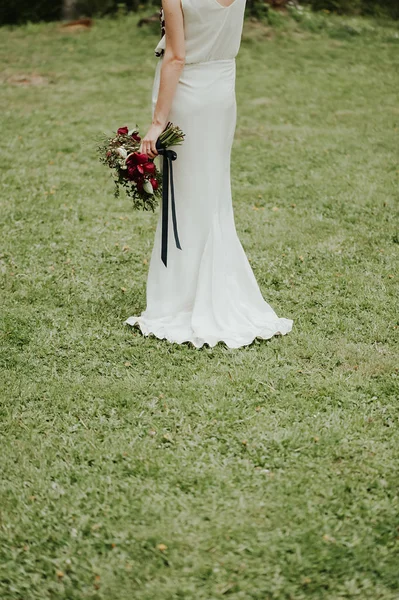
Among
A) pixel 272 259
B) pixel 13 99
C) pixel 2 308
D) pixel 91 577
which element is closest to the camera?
pixel 91 577

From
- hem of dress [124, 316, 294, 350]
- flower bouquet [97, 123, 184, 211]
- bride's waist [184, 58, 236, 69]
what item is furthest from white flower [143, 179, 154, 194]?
hem of dress [124, 316, 294, 350]

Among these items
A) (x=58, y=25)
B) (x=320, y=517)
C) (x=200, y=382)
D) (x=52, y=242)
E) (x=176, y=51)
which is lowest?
(x=58, y=25)

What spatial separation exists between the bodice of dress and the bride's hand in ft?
1.51

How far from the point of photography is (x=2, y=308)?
547 centimetres

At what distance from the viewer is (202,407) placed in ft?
13.8

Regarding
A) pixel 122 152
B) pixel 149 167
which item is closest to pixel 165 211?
pixel 149 167

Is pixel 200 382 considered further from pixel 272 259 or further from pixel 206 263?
pixel 272 259

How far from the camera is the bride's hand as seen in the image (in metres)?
4.52

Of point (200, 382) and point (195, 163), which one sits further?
point (195, 163)

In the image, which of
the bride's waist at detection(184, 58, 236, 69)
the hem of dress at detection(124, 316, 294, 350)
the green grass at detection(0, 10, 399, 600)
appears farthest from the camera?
the hem of dress at detection(124, 316, 294, 350)

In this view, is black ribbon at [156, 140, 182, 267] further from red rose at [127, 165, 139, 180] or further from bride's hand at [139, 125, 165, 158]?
red rose at [127, 165, 139, 180]

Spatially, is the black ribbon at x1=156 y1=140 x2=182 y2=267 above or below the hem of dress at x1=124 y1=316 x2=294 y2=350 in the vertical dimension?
above

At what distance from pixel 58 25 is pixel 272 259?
12481 millimetres

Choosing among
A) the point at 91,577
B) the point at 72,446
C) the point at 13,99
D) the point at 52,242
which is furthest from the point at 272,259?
the point at 13,99
